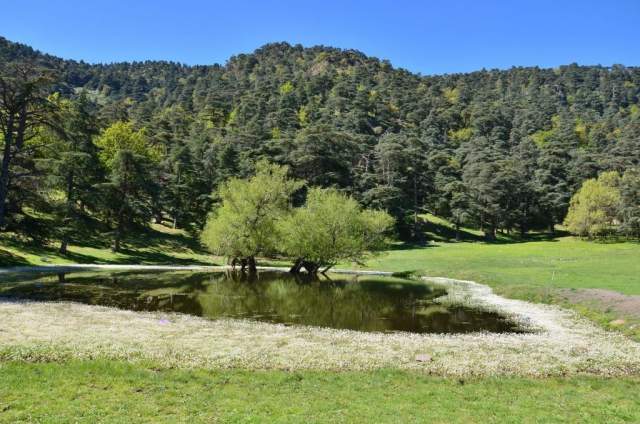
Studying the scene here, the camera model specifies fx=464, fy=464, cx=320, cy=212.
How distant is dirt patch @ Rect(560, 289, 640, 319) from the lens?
2823 cm

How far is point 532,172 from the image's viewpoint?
13888 centimetres

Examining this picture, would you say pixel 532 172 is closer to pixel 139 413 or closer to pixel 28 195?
pixel 28 195

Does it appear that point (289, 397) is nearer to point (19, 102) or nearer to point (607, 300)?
point (607, 300)

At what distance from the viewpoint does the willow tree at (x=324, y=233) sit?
55.9 m

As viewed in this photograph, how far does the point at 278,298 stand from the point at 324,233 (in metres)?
19.3

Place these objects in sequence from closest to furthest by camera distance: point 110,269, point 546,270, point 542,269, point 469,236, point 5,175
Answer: point 5,175, point 546,270, point 542,269, point 110,269, point 469,236

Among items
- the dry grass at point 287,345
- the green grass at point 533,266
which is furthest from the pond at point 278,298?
the green grass at point 533,266

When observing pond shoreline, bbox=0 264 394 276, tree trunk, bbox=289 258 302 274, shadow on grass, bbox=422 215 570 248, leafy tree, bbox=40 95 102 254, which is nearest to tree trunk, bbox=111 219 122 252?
leafy tree, bbox=40 95 102 254

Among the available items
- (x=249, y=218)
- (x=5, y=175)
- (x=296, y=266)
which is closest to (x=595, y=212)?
(x=296, y=266)

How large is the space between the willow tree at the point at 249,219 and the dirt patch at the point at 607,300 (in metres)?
33.5

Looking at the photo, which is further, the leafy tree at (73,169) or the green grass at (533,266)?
the leafy tree at (73,169)

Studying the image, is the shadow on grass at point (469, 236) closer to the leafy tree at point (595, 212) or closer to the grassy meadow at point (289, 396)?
the leafy tree at point (595, 212)

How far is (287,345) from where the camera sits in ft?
68.7

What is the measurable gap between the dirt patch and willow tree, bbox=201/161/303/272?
33.5m
